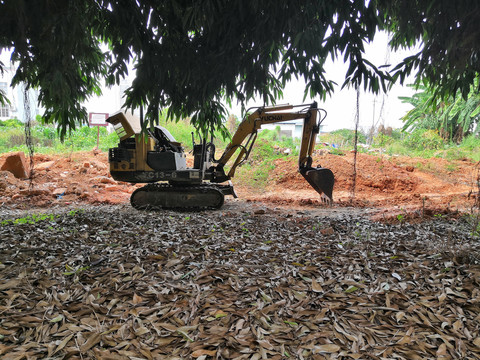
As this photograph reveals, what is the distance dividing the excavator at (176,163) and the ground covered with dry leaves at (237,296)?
2.86 m

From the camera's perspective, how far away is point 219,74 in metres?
3.21

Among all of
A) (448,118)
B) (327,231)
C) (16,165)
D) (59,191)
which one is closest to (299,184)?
(327,231)

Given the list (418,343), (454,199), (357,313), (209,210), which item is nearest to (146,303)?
(357,313)

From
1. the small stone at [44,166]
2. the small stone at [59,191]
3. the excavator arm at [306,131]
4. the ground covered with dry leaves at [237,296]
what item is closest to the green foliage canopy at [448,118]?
the excavator arm at [306,131]

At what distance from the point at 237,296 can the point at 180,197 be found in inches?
179

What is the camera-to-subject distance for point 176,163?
6605 mm

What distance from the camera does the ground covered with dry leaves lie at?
190cm

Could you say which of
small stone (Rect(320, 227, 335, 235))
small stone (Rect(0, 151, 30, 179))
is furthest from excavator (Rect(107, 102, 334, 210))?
small stone (Rect(0, 151, 30, 179))

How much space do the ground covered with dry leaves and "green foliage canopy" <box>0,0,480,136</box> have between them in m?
1.55

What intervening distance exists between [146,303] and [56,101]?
2967 mm

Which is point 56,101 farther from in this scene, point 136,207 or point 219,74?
point 136,207

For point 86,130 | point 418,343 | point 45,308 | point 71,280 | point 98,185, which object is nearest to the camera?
point 418,343

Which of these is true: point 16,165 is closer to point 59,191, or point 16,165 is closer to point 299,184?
point 59,191

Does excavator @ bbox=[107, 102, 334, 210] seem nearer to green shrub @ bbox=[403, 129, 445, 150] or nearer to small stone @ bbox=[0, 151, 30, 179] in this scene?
small stone @ bbox=[0, 151, 30, 179]
